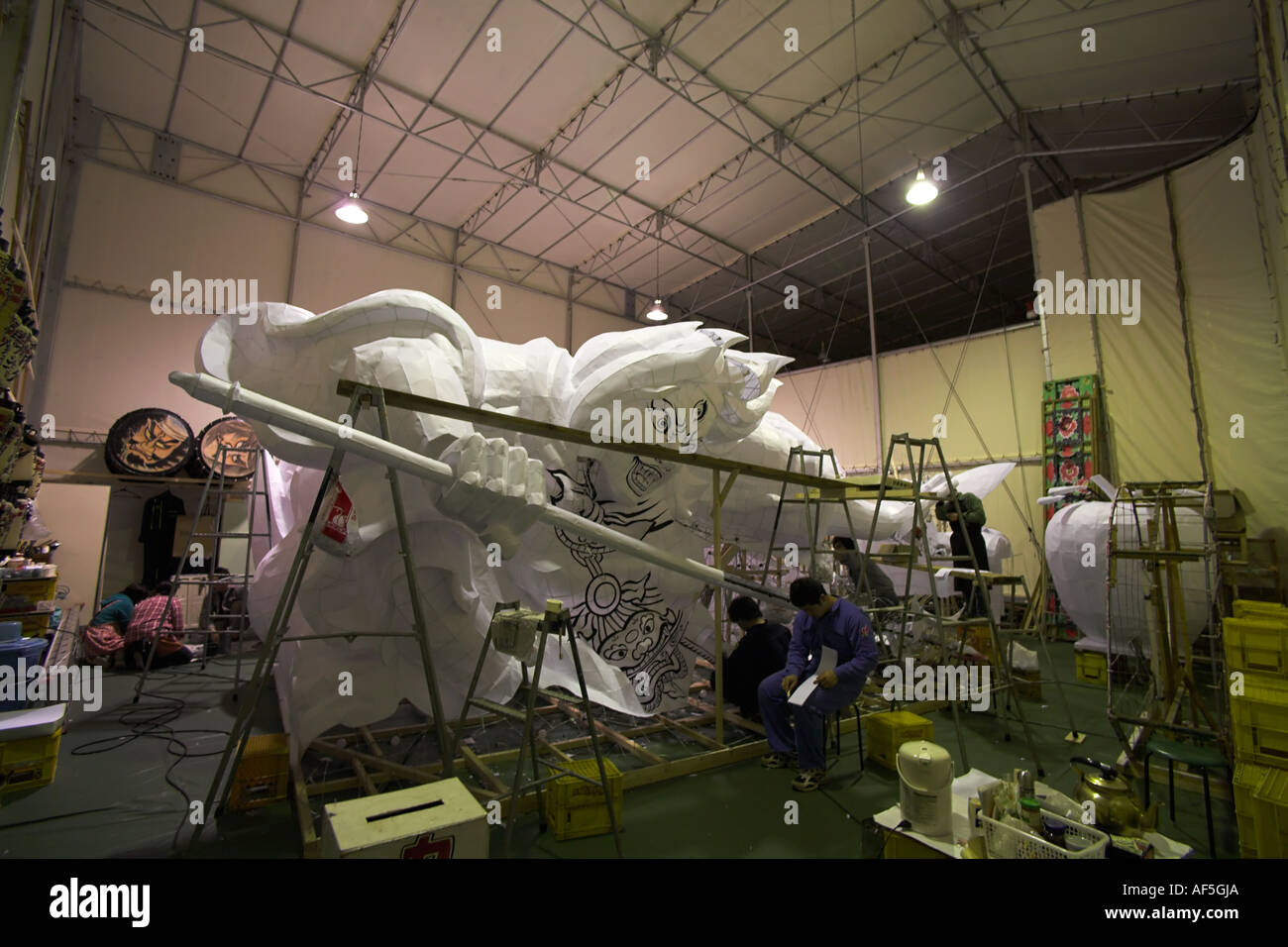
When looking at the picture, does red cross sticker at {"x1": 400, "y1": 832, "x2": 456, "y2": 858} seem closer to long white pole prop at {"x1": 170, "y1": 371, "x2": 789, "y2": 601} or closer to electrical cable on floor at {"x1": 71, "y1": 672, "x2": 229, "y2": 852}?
long white pole prop at {"x1": 170, "y1": 371, "x2": 789, "y2": 601}

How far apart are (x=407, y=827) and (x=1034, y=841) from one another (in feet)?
7.54

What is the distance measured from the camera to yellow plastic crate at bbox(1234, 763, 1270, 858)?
279 cm

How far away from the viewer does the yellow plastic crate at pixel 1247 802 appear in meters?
Result: 2.79

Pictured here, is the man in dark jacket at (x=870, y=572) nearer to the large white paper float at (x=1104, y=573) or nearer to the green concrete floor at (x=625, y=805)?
the green concrete floor at (x=625, y=805)

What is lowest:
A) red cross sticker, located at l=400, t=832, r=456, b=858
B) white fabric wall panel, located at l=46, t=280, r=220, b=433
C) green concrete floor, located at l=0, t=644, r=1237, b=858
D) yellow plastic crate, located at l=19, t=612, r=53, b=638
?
green concrete floor, located at l=0, t=644, r=1237, b=858

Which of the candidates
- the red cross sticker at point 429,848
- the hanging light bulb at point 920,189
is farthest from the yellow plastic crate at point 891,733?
the hanging light bulb at point 920,189

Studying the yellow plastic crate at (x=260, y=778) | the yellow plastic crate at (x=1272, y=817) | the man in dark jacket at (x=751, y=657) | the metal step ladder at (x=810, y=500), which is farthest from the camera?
the metal step ladder at (x=810, y=500)

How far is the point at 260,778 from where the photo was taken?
3.41m

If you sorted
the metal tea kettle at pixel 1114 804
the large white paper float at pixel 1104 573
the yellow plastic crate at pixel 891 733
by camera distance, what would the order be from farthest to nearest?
the large white paper float at pixel 1104 573 < the yellow plastic crate at pixel 891 733 < the metal tea kettle at pixel 1114 804

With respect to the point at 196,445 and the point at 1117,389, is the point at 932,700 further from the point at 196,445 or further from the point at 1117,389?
the point at 196,445

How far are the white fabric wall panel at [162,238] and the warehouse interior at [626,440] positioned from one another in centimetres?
5

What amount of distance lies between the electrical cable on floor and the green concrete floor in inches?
0.6

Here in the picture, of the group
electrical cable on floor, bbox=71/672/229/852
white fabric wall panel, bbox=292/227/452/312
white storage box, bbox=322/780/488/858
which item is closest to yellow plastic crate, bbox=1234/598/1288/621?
white storage box, bbox=322/780/488/858
